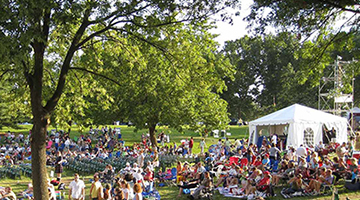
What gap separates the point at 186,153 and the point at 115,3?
695 inches

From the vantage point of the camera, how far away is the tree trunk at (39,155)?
9258 millimetres

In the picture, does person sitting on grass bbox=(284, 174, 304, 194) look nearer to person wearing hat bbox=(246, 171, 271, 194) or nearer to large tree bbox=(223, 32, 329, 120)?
person wearing hat bbox=(246, 171, 271, 194)

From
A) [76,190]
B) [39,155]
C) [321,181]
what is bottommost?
[76,190]

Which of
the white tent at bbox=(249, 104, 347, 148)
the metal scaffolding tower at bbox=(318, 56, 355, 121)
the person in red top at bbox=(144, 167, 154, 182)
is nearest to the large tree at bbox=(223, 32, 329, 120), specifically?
the metal scaffolding tower at bbox=(318, 56, 355, 121)

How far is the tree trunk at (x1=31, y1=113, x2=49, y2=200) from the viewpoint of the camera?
926 cm

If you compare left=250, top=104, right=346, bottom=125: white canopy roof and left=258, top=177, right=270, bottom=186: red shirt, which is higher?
left=250, top=104, right=346, bottom=125: white canopy roof

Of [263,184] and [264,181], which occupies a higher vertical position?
A: [264,181]

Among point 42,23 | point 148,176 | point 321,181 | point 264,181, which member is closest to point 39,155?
Answer: point 42,23

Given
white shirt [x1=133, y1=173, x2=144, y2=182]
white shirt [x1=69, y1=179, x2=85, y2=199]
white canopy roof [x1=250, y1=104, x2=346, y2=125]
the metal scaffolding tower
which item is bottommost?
white shirt [x1=69, y1=179, x2=85, y2=199]

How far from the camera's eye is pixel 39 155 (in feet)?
30.3

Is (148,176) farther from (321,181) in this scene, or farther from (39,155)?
(321,181)

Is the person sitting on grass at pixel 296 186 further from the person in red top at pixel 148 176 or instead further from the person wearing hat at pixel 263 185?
the person in red top at pixel 148 176

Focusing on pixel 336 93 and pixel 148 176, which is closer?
pixel 336 93

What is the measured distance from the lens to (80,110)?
13523 mm
